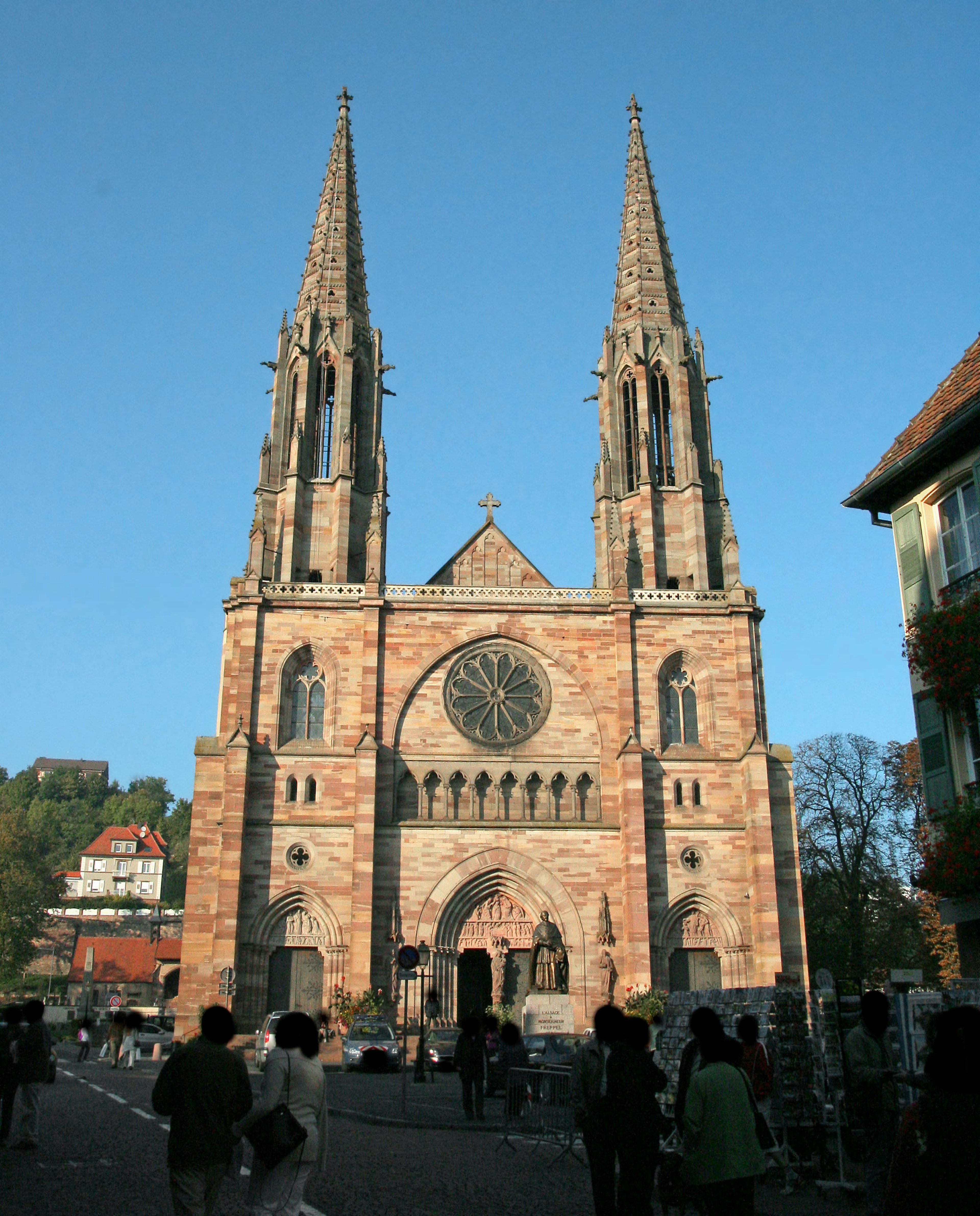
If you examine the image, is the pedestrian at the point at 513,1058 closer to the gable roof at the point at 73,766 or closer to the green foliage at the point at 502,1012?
the green foliage at the point at 502,1012

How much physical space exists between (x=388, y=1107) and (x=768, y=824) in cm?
1787

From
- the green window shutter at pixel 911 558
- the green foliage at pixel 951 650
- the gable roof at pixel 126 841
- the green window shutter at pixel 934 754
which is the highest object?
the gable roof at pixel 126 841

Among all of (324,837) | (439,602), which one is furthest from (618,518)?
(324,837)

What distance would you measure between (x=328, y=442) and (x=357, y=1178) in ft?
99.9

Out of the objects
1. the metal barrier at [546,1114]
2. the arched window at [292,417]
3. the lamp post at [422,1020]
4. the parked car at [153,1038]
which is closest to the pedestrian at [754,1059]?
the metal barrier at [546,1114]

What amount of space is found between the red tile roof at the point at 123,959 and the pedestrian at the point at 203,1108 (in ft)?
210

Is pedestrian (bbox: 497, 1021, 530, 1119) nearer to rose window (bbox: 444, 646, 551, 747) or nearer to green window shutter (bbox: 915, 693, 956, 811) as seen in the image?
green window shutter (bbox: 915, 693, 956, 811)

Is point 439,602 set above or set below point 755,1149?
above

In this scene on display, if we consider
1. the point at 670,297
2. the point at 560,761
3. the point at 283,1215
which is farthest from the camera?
the point at 670,297

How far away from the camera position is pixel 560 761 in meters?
34.6

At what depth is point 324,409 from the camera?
3950 cm

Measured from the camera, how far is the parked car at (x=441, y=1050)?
28.2 m

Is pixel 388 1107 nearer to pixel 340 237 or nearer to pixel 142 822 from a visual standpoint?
pixel 340 237

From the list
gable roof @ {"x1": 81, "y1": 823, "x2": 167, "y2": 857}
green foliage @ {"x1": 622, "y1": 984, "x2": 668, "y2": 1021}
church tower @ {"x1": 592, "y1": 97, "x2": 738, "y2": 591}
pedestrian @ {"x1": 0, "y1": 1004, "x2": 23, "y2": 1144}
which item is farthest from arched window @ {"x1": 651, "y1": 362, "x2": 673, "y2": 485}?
gable roof @ {"x1": 81, "y1": 823, "x2": 167, "y2": 857}
